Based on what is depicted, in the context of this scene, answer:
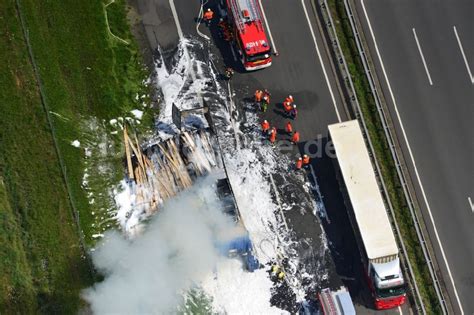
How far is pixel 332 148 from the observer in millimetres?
36031

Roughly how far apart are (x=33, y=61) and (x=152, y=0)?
23.4 feet

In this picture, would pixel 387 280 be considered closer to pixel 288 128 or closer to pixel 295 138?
pixel 295 138

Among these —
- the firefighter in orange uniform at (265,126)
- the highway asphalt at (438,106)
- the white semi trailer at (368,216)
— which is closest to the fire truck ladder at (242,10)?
the firefighter in orange uniform at (265,126)

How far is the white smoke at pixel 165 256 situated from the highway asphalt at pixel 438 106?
1080 cm

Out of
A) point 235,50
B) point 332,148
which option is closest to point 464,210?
point 332,148

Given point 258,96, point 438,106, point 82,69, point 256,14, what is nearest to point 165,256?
point 258,96

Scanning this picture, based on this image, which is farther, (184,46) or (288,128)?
(184,46)

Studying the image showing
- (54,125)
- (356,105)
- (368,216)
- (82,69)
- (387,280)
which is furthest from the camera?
(356,105)

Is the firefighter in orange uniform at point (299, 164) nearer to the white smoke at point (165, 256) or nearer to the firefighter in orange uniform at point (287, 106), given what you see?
the firefighter in orange uniform at point (287, 106)

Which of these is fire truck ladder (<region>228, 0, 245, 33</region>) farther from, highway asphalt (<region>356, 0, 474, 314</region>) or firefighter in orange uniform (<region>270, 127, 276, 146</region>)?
highway asphalt (<region>356, 0, 474, 314</region>)

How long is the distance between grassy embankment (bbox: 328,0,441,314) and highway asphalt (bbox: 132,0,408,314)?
1.21 meters

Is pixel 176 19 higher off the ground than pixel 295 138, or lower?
higher

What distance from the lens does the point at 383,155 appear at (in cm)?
3634

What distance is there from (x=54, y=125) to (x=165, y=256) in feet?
28.1
